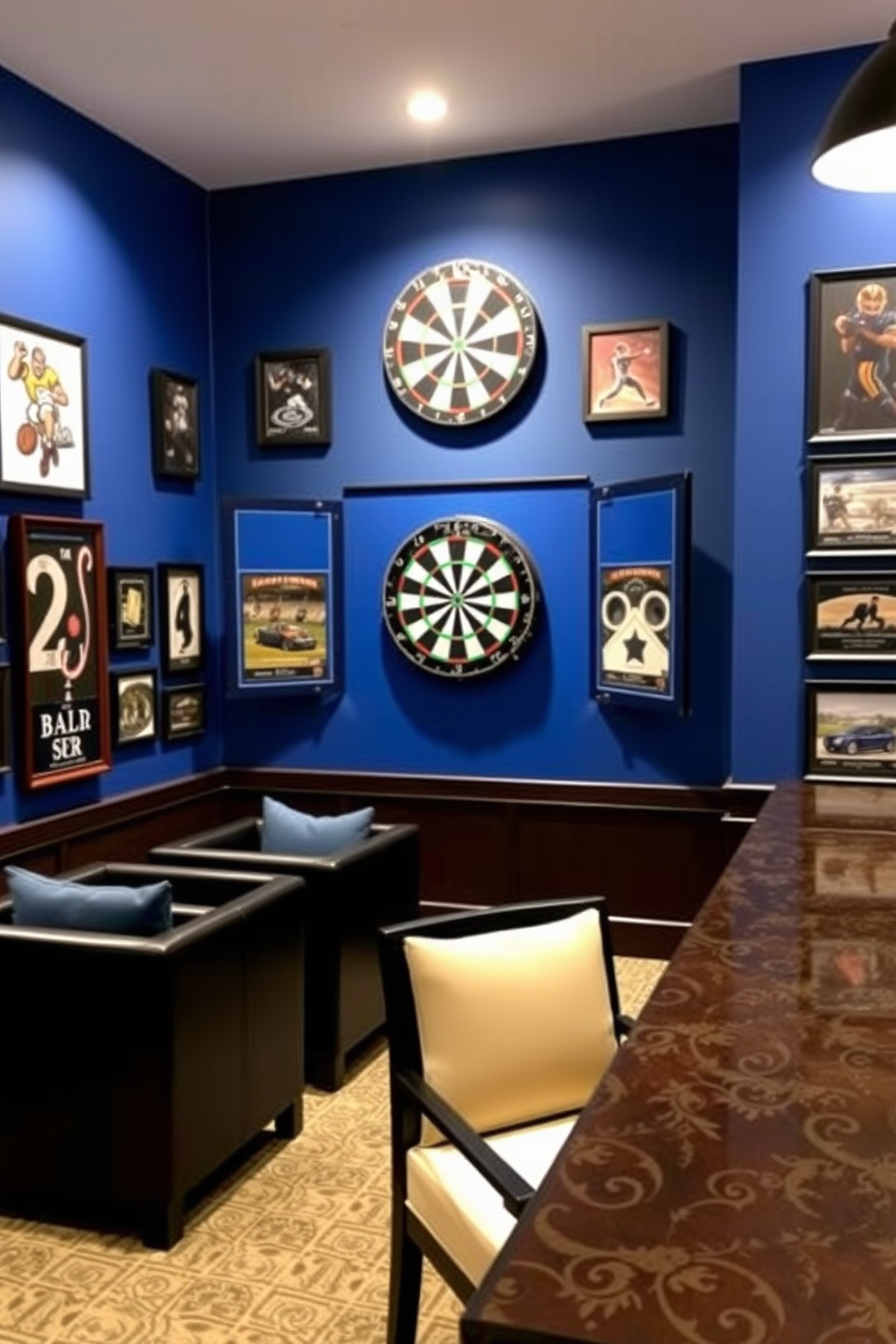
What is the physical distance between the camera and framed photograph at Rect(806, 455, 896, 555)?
3877 mm

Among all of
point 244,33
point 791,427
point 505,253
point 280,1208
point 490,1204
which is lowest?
point 280,1208

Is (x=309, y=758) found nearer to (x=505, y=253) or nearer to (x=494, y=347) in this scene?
(x=494, y=347)

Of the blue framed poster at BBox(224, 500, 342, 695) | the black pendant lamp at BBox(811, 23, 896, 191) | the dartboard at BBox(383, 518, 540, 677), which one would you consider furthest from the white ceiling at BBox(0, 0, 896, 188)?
the dartboard at BBox(383, 518, 540, 677)

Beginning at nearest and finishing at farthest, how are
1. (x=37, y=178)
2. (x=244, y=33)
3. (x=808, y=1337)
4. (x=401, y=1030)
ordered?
(x=808, y=1337)
(x=401, y=1030)
(x=244, y=33)
(x=37, y=178)

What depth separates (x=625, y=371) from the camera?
15.7 ft

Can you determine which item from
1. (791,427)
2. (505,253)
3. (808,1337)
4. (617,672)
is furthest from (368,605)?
(808,1337)

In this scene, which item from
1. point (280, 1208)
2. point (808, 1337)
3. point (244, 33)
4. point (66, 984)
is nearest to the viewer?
point (808, 1337)

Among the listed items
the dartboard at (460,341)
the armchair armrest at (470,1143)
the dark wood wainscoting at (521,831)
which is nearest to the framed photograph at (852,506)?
the dark wood wainscoting at (521,831)

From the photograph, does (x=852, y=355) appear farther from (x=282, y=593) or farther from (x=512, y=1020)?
(x=512, y=1020)

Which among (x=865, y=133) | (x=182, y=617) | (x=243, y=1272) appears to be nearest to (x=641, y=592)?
(x=182, y=617)

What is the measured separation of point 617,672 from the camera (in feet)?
15.6

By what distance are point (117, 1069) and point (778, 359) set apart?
307cm

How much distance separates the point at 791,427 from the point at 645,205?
1.35 meters

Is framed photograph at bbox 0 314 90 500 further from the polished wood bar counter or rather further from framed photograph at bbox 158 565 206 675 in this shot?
the polished wood bar counter
